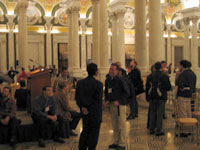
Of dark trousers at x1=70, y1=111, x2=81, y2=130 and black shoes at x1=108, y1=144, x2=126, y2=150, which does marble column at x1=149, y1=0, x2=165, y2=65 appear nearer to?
dark trousers at x1=70, y1=111, x2=81, y2=130

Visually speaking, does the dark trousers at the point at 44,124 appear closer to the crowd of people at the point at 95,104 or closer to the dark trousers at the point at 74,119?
the crowd of people at the point at 95,104

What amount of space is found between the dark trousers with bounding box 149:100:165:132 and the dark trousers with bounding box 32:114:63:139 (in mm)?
2154

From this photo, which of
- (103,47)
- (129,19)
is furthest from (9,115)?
(129,19)

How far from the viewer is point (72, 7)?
1692 cm

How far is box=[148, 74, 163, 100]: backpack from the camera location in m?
6.52

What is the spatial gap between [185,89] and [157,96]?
66cm

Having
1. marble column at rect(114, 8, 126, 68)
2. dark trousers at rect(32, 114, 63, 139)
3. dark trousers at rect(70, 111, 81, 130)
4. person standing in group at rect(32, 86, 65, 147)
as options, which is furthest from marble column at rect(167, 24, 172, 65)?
person standing in group at rect(32, 86, 65, 147)

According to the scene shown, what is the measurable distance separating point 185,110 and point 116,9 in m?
11.8

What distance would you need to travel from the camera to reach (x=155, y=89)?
6578mm

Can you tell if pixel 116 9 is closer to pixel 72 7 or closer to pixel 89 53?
pixel 72 7

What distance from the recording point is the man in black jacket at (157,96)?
6.52 metres

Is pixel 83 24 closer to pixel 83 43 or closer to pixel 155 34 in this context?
pixel 83 43

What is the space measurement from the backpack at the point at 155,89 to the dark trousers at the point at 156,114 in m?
0.13

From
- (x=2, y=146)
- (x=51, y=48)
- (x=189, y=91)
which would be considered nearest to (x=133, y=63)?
(x=189, y=91)
